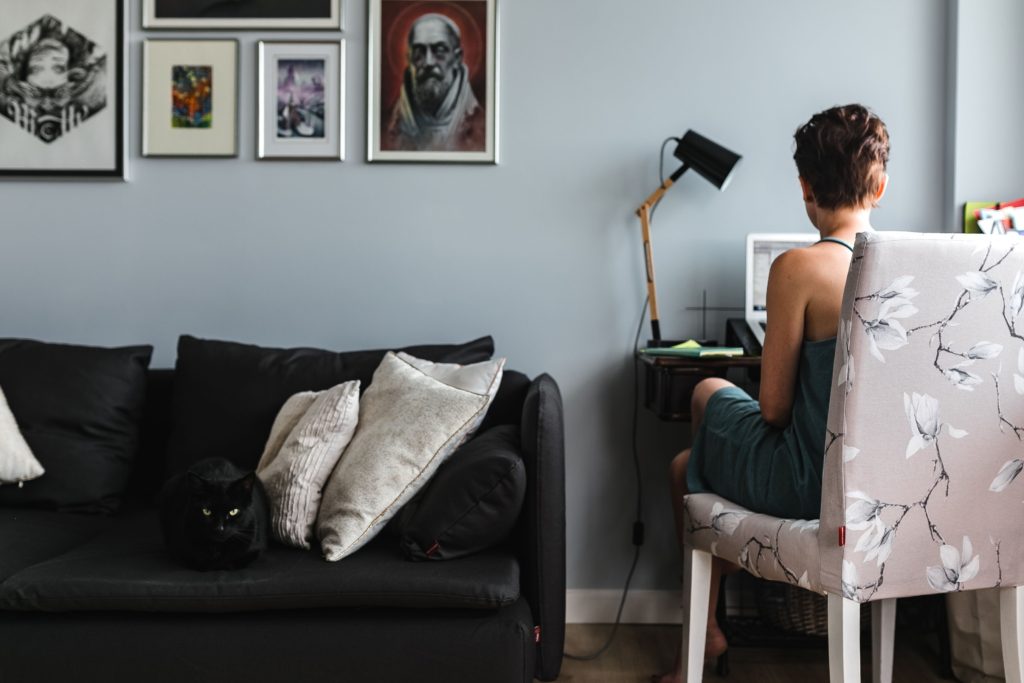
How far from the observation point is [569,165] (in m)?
2.72

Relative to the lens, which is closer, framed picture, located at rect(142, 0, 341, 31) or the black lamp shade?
the black lamp shade

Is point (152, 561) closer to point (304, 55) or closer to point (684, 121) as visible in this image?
point (304, 55)

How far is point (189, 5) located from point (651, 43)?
1.38 meters

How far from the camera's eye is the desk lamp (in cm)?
251

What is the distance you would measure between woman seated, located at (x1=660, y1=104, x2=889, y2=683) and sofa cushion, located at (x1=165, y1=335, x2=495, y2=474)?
33.8 inches

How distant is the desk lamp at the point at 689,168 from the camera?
2.51 metres

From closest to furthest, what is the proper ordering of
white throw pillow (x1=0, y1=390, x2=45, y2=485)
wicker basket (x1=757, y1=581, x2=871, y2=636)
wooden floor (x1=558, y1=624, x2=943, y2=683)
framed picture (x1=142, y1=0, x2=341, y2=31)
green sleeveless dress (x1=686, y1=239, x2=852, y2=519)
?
green sleeveless dress (x1=686, y1=239, x2=852, y2=519), white throw pillow (x1=0, y1=390, x2=45, y2=485), wooden floor (x1=558, y1=624, x2=943, y2=683), wicker basket (x1=757, y1=581, x2=871, y2=636), framed picture (x1=142, y1=0, x2=341, y2=31)

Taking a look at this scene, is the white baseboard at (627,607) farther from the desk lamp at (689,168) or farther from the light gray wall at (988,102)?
the light gray wall at (988,102)

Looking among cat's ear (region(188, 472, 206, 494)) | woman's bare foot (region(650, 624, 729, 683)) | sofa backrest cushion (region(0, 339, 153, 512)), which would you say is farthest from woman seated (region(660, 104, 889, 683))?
sofa backrest cushion (region(0, 339, 153, 512))

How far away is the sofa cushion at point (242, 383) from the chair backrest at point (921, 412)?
1.15m

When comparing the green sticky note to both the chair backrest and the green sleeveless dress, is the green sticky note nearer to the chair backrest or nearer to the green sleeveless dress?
the green sleeveless dress

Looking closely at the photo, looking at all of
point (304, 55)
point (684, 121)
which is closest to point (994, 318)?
point (684, 121)

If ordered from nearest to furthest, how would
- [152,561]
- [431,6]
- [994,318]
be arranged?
[994,318] < [152,561] < [431,6]

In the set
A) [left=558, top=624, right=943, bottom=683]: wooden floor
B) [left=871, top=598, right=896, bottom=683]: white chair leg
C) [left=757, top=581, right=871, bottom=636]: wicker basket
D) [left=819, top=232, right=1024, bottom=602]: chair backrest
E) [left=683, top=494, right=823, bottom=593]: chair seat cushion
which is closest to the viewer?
[left=819, top=232, right=1024, bottom=602]: chair backrest
